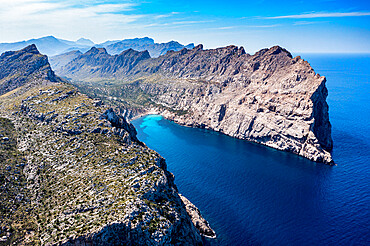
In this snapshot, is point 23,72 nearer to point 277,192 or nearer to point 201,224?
point 201,224

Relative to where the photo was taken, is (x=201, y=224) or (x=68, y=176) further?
(x=201, y=224)

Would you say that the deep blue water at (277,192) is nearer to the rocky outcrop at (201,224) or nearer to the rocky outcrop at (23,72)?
the rocky outcrop at (201,224)

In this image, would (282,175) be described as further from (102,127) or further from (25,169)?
(25,169)

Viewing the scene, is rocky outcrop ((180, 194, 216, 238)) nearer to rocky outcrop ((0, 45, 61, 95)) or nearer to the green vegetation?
the green vegetation

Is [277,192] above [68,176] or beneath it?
beneath

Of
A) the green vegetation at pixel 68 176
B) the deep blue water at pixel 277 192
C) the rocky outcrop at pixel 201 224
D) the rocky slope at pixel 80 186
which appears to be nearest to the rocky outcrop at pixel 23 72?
the rocky slope at pixel 80 186

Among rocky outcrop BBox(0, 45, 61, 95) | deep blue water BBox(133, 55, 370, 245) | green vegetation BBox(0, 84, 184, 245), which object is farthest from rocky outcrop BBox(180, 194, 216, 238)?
rocky outcrop BBox(0, 45, 61, 95)

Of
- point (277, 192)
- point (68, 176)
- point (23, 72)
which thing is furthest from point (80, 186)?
point (23, 72)
